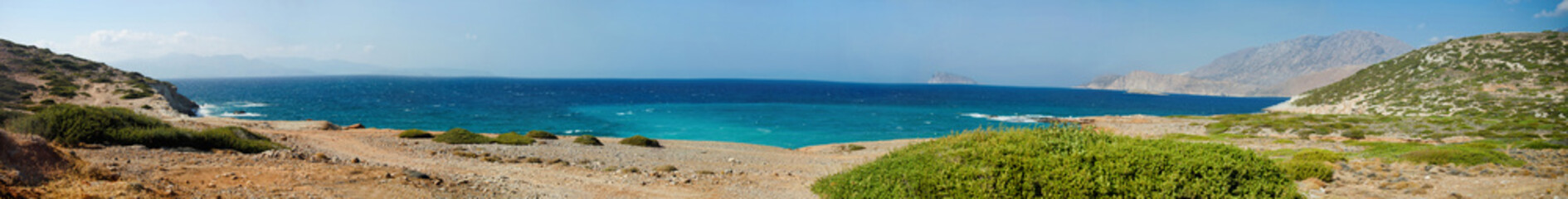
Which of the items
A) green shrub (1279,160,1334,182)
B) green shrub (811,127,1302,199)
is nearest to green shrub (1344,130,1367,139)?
green shrub (1279,160,1334,182)

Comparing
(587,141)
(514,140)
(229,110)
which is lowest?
(229,110)

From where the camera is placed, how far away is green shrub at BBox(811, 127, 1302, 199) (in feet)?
29.2

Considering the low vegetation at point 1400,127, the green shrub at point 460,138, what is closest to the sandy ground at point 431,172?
the green shrub at point 460,138

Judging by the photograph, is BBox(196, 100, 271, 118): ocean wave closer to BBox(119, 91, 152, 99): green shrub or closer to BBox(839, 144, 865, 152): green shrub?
BBox(119, 91, 152, 99): green shrub

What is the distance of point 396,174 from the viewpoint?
476 inches

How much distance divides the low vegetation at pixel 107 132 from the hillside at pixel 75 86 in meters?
30.5

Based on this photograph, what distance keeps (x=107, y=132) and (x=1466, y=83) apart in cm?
8365

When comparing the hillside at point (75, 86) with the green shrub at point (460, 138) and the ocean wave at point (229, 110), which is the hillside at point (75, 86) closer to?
the ocean wave at point (229, 110)

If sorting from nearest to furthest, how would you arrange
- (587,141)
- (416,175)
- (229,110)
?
(416,175) < (587,141) < (229,110)

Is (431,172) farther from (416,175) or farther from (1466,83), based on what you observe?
(1466,83)

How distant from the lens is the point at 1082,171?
8.98 m

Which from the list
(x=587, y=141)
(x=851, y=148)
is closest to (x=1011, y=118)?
(x=851, y=148)

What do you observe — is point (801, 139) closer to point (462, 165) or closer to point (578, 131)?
point (578, 131)

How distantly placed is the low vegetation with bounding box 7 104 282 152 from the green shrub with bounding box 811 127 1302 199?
621 inches
